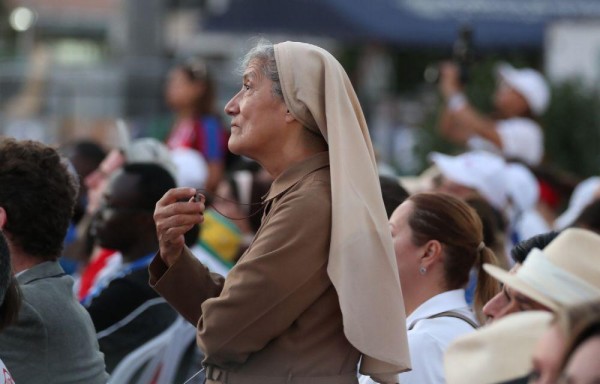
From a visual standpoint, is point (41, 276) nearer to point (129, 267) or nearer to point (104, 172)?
point (129, 267)

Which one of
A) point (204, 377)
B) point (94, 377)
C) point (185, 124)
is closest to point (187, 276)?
point (204, 377)

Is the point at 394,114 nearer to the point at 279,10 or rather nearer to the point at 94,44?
the point at 279,10

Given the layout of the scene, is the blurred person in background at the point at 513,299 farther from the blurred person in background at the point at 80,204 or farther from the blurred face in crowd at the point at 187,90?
the blurred face in crowd at the point at 187,90

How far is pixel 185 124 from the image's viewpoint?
9.88 meters

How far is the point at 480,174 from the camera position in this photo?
758cm

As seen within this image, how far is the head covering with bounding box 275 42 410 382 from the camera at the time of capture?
348cm

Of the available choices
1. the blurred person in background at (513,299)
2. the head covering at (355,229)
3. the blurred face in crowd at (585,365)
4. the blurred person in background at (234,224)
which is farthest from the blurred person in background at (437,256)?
the blurred person in background at (234,224)

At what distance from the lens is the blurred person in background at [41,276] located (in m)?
4.02

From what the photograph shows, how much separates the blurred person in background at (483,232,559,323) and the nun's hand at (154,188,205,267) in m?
0.85

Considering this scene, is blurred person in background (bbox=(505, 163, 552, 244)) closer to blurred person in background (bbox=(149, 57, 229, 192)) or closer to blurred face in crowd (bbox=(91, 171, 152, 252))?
blurred person in background (bbox=(149, 57, 229, 192))

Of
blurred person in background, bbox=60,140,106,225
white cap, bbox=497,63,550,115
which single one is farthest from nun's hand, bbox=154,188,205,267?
white cap, bbox=497,63,550,115

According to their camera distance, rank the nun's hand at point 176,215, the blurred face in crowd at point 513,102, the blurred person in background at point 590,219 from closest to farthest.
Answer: the nun's hand at point 176,215 → the blurred person in background at point 590,219 → the blurred face in crowd at point 513,102

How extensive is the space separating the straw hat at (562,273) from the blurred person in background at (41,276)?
145 centimetres

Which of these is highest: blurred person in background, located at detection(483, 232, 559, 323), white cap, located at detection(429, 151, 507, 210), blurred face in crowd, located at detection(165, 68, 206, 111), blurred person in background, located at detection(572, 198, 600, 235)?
blurred person in background, located at detection(483, 232, 559, 323)
